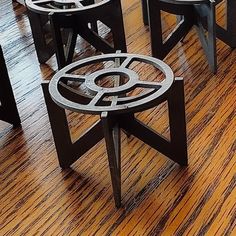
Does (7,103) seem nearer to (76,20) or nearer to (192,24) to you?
(76,20)

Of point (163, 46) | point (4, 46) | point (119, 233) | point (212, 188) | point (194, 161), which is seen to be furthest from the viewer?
point (4, 46)

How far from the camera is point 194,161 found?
83.4 inches

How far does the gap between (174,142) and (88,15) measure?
2.94ft

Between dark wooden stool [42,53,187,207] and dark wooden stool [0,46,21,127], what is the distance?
417 mm

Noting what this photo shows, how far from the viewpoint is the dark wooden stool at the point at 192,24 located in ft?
8.57

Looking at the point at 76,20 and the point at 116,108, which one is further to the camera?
the point at 76,20

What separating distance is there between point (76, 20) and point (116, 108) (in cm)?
99

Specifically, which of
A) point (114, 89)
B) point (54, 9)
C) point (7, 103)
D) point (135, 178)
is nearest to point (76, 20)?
point (54, 9)

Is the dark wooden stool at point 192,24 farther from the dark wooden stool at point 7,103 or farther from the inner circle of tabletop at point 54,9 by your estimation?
the dark wooden stool at point 7,103

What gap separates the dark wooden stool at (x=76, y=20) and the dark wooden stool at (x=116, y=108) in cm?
51

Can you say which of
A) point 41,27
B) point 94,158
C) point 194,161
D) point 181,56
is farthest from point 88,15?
point 194,161

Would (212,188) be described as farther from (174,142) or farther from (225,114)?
(225,114)

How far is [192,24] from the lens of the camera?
2.83 m

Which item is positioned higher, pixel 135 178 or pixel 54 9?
pixel 54 9
